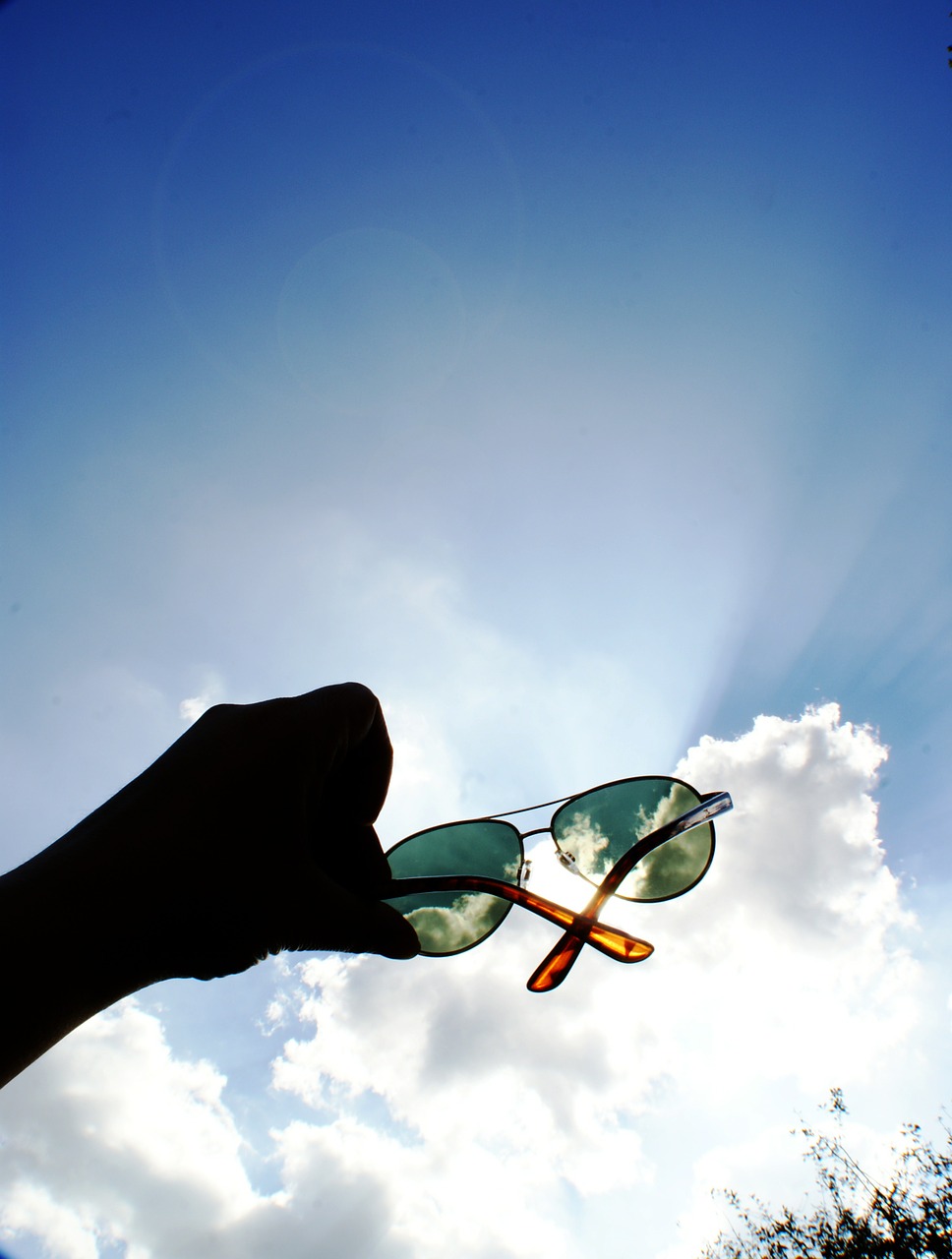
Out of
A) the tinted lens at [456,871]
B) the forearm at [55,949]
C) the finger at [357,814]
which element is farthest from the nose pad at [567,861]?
the forearm at [55,949]

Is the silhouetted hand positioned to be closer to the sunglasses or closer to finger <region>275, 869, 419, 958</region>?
finger <region>275, 869, 419, 958</region>

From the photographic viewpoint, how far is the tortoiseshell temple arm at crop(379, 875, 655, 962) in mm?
1844

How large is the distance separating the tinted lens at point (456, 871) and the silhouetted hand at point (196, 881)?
65 centimetres

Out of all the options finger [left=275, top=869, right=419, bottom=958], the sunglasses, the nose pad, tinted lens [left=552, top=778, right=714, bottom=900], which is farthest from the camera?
the nose pad

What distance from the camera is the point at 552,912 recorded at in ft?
6.55

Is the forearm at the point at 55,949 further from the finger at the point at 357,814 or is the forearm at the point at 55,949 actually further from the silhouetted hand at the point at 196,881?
the finger at the point at 357,814

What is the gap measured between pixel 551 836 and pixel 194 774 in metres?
1.85

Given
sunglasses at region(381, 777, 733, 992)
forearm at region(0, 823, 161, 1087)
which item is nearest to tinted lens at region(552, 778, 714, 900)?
sunglasses at region(381, 777, 733, 992)

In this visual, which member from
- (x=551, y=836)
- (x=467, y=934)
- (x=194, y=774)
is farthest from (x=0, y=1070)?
(x=551, y=836)

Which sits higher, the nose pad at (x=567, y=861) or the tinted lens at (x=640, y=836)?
the tinted lens at (x=640, y=836)

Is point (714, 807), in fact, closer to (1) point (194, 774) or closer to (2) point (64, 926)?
(1) point (194, 774)

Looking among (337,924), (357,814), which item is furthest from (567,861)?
(337,924)

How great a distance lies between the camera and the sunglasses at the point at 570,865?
195 cm

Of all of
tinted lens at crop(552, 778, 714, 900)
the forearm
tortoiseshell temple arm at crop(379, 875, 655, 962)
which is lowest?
the forearm
